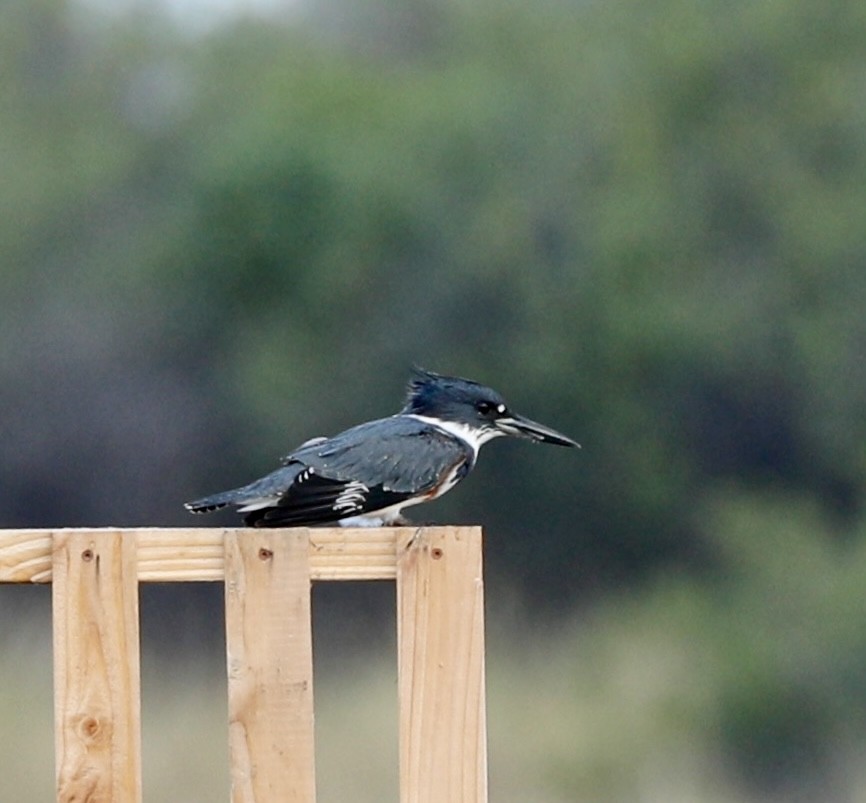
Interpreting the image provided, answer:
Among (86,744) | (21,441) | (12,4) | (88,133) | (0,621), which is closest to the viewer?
(86,744)

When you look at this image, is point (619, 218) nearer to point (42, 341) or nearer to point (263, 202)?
point (263, 202)

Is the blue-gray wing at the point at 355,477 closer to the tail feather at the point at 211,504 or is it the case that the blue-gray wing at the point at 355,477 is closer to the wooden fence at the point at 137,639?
the tail feather at the point at 211,504

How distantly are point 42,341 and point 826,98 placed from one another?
888 centimetres

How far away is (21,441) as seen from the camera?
21844 mm

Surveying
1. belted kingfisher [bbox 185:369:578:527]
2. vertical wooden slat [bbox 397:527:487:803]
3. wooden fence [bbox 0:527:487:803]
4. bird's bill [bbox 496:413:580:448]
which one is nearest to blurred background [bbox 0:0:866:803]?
bird's bill [bbox 496:413:580:448]

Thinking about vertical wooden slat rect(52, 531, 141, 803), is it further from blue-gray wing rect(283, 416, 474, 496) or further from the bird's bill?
the bird's bill

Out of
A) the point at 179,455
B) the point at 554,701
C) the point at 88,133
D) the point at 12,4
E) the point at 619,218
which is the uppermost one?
the point at 12,4

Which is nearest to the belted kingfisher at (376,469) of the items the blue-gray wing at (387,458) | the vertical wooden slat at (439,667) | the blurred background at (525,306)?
the blue-gray wing at (387,458)

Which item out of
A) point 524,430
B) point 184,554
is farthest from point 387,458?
point 184,554

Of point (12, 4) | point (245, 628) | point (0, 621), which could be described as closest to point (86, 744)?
point (245, 628)

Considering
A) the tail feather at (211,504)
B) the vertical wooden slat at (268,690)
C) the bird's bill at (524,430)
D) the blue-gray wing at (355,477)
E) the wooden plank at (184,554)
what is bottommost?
the vertical wooden slat at (268,690)

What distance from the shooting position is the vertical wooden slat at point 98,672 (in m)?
3.40

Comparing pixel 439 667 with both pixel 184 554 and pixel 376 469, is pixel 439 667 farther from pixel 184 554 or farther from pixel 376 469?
pixel 376 469

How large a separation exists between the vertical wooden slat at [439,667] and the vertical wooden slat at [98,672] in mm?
463
